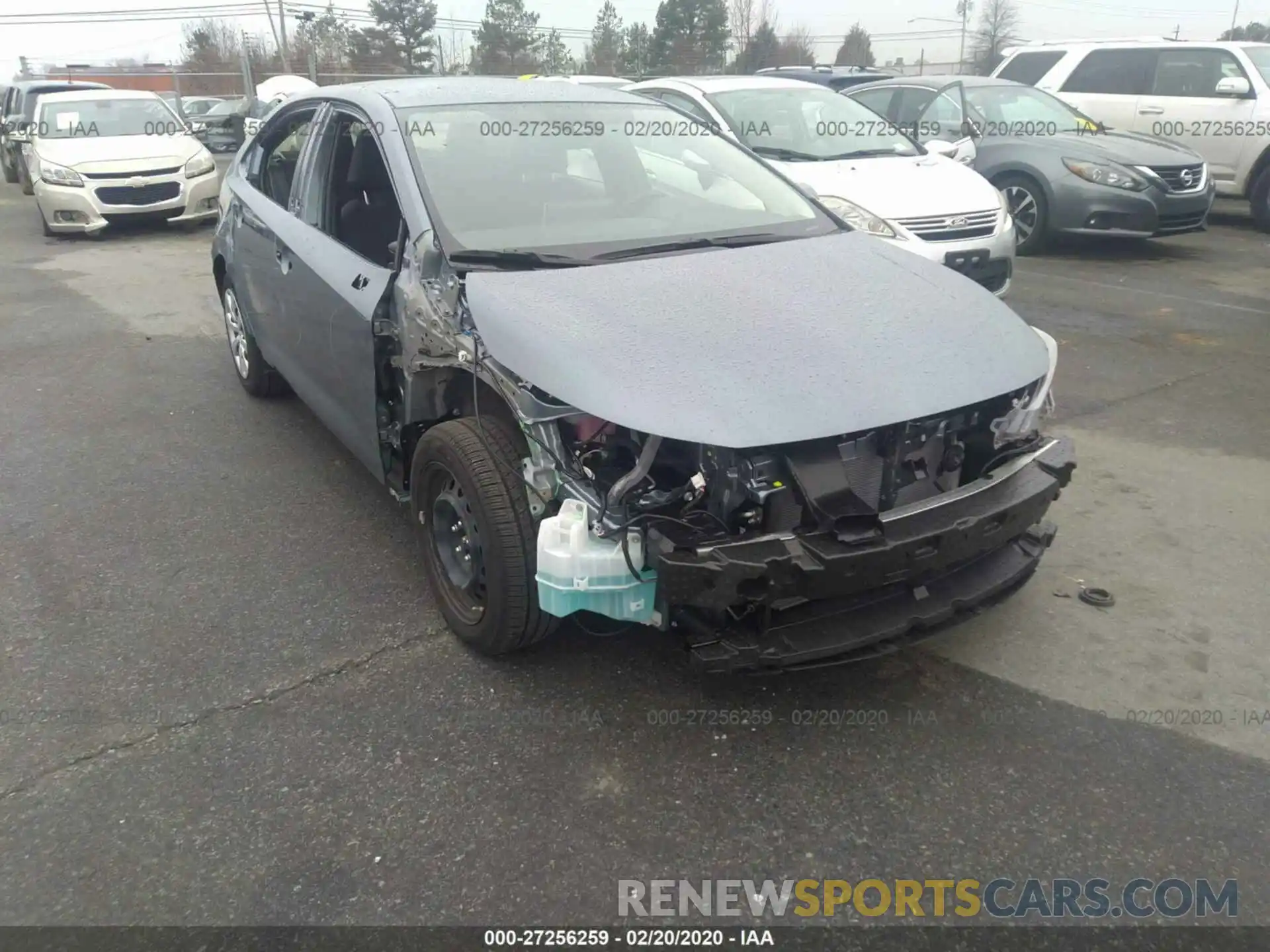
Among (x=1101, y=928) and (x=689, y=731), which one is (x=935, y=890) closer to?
(x=1101, y=928)

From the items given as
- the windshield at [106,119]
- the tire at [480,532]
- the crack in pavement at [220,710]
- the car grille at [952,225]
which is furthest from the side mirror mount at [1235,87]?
the windshield at [106,119]

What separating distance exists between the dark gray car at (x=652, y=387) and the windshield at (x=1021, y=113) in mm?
7048

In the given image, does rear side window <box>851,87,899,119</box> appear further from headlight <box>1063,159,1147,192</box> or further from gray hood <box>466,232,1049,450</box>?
gray hood <box>466,232,1049,450</box>

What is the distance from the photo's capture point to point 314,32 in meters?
42.9

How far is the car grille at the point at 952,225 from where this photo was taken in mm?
6828

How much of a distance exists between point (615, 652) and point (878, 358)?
4.27ft

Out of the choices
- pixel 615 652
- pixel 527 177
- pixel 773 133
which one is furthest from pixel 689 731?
pixel 773 133

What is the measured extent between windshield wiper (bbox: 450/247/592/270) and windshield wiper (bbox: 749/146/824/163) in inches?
185

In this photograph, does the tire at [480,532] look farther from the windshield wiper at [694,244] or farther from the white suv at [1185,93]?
the white suv at [1185,93]

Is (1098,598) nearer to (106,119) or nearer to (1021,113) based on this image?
(1021,113)

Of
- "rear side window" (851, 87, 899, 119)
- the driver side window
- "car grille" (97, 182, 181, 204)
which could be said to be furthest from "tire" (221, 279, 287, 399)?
"rear side window" (851, 87, 899, 119)

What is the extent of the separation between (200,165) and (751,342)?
11166mm

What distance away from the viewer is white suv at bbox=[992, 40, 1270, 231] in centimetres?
1073

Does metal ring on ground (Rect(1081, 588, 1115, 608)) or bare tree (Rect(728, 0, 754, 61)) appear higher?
bare tree (Rect(728, 0, 754, 61))
